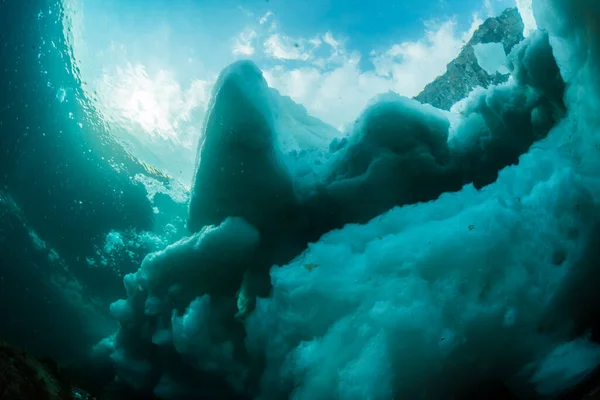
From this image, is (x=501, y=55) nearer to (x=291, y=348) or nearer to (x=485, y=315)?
(x=485, y=315)

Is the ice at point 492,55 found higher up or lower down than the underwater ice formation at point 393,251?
higher up

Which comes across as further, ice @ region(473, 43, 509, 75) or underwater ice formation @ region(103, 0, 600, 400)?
ice @ region(473, 43, 509, 75)

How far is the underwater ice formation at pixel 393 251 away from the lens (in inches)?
189

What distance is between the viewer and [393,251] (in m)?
5.53

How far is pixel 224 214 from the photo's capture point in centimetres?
663

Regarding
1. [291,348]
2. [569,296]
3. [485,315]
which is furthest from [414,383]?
[569,296]

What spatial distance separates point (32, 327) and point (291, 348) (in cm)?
2327

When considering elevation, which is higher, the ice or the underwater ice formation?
the ice

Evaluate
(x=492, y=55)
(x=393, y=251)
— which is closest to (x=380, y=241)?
(x=393, y=251)

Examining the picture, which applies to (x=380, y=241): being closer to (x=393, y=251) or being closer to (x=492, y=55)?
(x=393, y=251)

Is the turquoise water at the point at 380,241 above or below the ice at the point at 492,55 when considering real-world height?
below

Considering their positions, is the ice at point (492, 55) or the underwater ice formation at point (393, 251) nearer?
the underwater ice formation at point (393, 251)

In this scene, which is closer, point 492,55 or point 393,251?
point 393,251

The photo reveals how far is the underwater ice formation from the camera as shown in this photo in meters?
4.80
